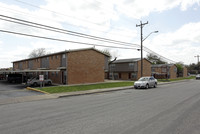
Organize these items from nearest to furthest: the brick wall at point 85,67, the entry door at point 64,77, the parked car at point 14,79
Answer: the brick wall at point 85,67, the entry door at point 64,77, the parked car at point 14,79

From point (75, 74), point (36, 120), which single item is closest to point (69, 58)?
point (75, 74)

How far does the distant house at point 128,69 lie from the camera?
1597 inches

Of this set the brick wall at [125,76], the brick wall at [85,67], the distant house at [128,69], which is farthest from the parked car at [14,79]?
the brick wall at [125,76]

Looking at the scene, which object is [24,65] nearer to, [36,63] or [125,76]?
[36,63]

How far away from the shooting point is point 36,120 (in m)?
6.60

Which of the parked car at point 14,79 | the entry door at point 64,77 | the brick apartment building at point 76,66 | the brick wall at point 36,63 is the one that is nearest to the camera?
the brick apartment building at point 76,66

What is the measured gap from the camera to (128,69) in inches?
1644

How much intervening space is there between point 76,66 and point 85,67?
185 centimetres

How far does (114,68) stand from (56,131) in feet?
135

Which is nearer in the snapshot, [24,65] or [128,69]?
[128,69]

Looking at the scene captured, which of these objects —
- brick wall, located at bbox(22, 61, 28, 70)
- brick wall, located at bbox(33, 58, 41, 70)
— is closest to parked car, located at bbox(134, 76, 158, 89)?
brick wall, located at bbox(33, 58, 41, 70)

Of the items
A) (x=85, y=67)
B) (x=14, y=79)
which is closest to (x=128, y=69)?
(x=85, y=67)

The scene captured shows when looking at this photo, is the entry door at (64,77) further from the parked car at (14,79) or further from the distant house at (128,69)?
the distant house at (128,69)

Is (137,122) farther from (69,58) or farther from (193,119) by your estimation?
(69,58)
